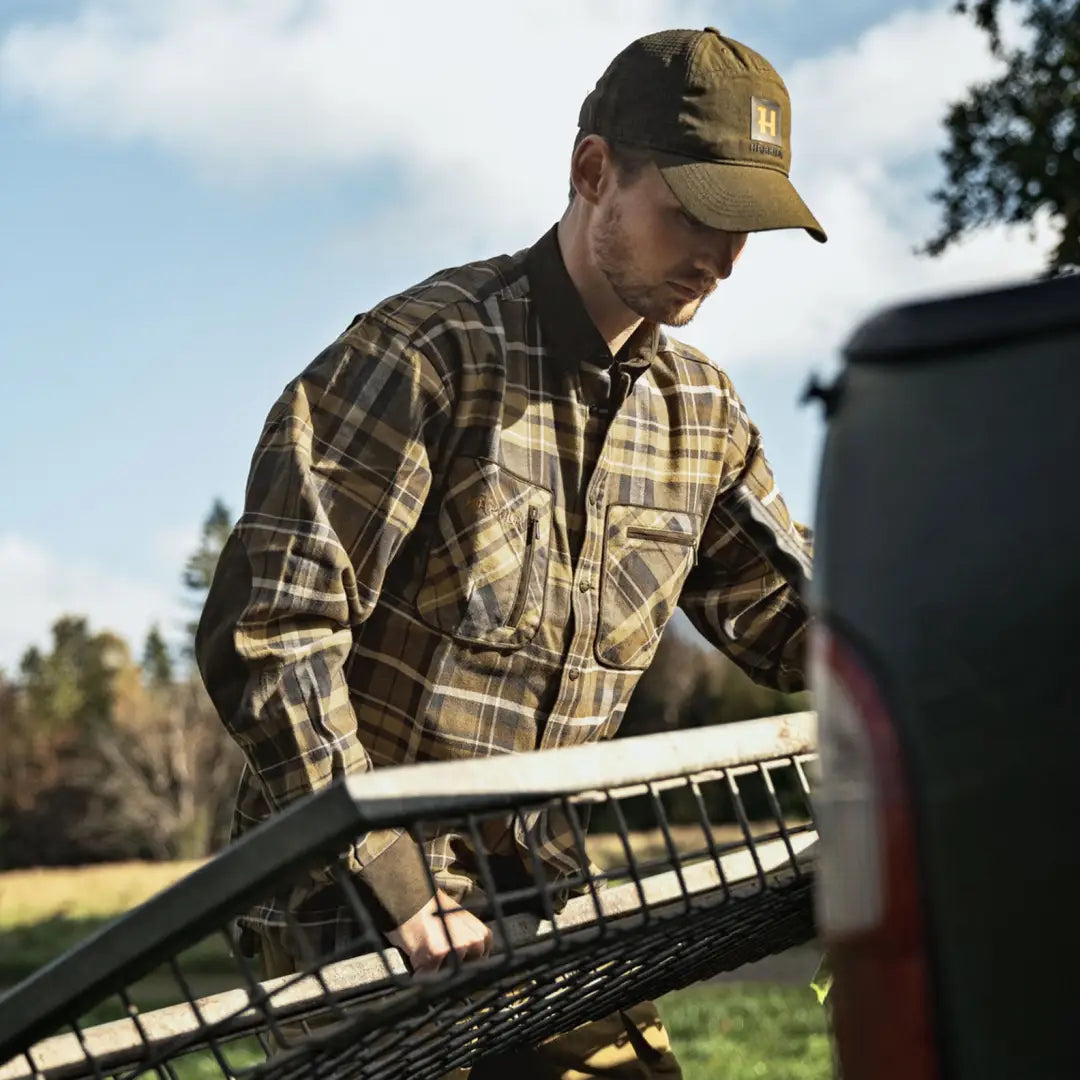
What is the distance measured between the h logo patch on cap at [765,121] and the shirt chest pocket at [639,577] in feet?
2.70

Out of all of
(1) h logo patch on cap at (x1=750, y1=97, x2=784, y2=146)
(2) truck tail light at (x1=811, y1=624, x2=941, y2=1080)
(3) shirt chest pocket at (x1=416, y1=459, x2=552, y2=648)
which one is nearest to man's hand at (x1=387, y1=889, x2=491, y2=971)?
(3) shirt chest pocket at (x1=416, y1=459, x2=552, y2=648)

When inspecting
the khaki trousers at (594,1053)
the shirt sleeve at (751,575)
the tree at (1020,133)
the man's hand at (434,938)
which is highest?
the tree at (1020,133)

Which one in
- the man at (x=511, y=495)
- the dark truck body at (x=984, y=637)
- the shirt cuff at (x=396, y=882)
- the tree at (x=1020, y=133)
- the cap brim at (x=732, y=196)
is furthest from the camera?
the tree at (x=1020, y=133)

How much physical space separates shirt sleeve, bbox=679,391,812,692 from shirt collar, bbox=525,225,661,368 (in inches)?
22.2

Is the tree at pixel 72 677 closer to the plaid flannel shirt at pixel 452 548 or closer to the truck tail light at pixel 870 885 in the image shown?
the plaid flannel shirt at pixel 452 548

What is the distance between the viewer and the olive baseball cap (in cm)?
340

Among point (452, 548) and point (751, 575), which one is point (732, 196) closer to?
point (452, 548)

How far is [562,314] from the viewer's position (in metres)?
3.62

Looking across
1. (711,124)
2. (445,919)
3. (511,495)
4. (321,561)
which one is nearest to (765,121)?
(711,124)

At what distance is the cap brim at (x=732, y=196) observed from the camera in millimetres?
3369

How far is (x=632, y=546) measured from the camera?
3738 mm

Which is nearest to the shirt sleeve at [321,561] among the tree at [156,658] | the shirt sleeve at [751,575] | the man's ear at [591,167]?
the man's ear at [591,167]

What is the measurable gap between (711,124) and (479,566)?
3.30 feet

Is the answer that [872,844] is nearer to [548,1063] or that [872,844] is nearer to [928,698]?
[928,698]
